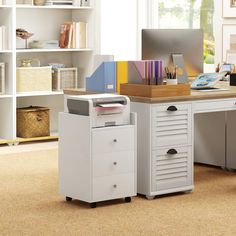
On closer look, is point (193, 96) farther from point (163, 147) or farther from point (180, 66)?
point (180, 66)

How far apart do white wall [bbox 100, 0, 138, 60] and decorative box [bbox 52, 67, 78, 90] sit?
40cm

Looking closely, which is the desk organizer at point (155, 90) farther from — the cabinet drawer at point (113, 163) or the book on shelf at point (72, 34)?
the book on shelf at point (72, 34)

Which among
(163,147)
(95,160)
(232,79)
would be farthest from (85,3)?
(95,160)

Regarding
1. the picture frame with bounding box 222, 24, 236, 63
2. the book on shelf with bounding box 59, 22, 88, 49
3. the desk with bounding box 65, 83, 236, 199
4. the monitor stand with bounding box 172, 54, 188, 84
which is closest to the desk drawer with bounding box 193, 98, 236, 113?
the desk with bounding box 65, 83, 236, 199

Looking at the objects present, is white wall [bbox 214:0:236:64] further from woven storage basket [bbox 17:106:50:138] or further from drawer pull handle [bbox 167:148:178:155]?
drawer pull handle [bbox 167:148:178:155]

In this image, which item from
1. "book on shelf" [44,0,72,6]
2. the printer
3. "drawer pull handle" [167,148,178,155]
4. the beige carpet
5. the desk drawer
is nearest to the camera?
the beige carpet

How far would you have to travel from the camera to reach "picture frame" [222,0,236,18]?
718 centimetres

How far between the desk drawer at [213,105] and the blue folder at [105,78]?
25.3 inches

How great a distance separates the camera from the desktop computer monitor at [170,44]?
18.5ft

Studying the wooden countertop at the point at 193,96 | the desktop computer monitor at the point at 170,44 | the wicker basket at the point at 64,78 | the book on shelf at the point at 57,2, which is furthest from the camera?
the wicker basket at the point at 64,78

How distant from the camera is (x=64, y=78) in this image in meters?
7.64

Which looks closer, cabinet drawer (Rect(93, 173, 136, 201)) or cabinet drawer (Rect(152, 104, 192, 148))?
cabinet drawer (Rect(93, 173, 136, 201))

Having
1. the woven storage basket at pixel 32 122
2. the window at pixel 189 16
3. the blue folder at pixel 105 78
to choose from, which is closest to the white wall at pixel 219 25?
the window at pixel 189 16

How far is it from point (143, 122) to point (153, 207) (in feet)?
1.95
